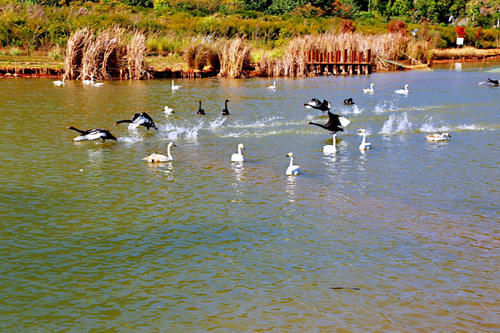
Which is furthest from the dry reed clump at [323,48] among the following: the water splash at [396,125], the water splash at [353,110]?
the water splash at [396,125]

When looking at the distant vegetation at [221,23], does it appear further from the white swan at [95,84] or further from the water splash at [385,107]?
the water splash at [385,107]

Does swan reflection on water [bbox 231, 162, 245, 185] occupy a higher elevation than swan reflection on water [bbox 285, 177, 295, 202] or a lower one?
higher

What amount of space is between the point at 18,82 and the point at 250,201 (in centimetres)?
2655

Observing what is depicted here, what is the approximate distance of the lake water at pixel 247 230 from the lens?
334 inches

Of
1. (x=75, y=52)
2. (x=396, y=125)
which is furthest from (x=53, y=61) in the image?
(x=396, y=125)

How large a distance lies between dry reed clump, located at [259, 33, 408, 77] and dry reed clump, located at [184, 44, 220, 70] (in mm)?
3448

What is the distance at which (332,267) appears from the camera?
9.87m

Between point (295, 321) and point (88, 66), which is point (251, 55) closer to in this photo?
point (88, 66)

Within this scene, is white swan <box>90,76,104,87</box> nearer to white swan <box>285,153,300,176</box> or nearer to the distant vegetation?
the distant vegetation

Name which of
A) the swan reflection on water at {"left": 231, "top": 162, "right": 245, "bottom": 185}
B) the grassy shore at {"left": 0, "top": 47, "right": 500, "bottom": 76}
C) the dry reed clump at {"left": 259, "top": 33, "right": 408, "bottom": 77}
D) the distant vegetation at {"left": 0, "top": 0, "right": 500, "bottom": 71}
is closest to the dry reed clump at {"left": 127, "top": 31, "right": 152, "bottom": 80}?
the grassy shore at {"left": 0, "top": 47, "right": 500, "bottom": 76}

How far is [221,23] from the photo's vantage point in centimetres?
6106

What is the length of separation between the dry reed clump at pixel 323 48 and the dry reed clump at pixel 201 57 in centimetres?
345

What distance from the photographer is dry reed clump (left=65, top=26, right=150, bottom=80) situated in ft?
125

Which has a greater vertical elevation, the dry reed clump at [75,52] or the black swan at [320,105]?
the dry reed clump at [75,52]
